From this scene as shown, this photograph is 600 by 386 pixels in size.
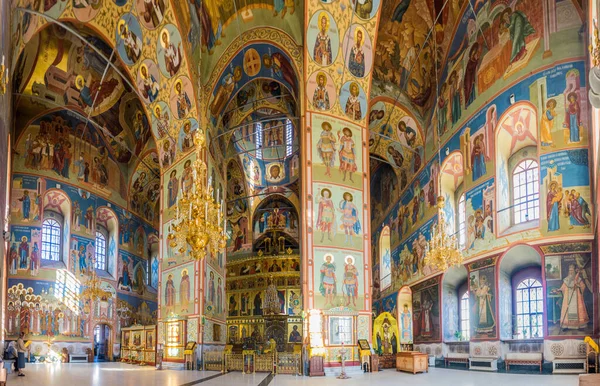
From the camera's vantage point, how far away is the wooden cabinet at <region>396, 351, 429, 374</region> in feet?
55.2

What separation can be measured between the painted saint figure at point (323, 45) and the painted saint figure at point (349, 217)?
467 cm

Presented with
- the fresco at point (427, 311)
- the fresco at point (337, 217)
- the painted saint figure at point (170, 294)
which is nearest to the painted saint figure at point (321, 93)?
the fresco at point (337, 217)

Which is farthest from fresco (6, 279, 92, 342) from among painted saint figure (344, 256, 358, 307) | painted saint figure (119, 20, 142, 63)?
painted saint figure (344, 256, 358, 307)

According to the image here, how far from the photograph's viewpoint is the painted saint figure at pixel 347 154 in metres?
19.0

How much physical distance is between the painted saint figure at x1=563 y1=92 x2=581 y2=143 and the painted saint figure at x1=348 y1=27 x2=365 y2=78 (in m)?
7.27

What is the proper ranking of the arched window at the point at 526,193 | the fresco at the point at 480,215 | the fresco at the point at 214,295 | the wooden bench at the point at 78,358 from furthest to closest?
the wooden bench at the point at 78,358, the fresco at the point at 214,295, the fresco at the point at 480,215, the arched window at the point at 526,193

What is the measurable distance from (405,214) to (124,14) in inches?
592

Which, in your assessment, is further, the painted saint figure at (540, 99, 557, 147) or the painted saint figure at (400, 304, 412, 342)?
the painted saint figure at (400, 304, 412, 342)

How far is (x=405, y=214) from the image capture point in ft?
84.8

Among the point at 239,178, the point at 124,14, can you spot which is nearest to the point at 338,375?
the point at 124,14

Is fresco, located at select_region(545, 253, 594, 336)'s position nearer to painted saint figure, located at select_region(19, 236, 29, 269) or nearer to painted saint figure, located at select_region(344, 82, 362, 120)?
painted saint figure, located at select_region(344, 82, 362, 120)

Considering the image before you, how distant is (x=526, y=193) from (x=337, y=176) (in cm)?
601

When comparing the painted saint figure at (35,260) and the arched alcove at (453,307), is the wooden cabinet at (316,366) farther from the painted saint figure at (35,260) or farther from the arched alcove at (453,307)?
the painted saint figure at (35,260)

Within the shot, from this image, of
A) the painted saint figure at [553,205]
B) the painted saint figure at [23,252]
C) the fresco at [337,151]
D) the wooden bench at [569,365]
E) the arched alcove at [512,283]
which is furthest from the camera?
the painted saint figure at [23,252]
